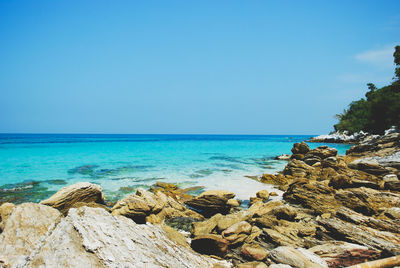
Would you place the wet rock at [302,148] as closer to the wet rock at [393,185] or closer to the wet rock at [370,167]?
the wet rock at [370,167]

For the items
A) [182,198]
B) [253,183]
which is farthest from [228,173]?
[182,198]

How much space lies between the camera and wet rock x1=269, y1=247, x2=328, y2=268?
4391 millimetres

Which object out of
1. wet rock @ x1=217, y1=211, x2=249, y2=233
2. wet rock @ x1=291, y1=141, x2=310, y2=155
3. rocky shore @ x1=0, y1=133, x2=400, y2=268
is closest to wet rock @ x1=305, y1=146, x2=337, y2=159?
wet rock @ x1=291, y1=141, x2=310, y2=155

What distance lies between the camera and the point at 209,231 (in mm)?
6789

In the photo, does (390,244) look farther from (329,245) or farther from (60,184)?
(60,184)

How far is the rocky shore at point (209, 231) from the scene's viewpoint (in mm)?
3088

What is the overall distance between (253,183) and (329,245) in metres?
10.8

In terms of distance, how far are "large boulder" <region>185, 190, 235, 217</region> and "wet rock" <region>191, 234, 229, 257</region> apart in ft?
13.9

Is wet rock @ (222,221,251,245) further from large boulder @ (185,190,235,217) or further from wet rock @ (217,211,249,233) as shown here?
large boulder @ (185,190,235,217)

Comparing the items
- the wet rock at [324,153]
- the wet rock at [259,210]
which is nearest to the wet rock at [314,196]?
the wet rock at [259,210]

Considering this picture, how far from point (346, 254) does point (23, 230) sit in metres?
7.32

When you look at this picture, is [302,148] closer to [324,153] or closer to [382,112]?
[324,153]

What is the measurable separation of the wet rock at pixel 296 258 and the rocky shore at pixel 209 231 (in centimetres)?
2

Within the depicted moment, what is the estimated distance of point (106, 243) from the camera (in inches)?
121
